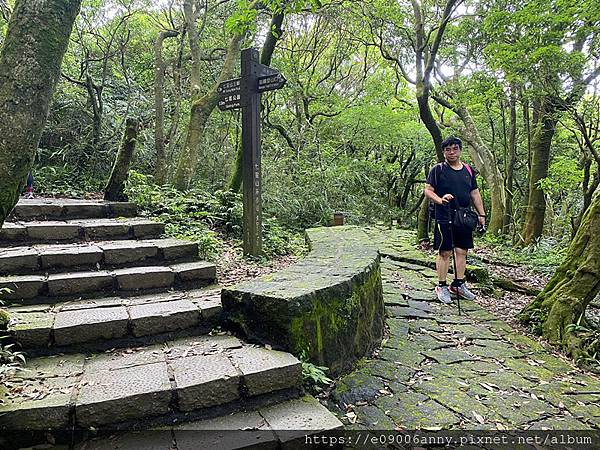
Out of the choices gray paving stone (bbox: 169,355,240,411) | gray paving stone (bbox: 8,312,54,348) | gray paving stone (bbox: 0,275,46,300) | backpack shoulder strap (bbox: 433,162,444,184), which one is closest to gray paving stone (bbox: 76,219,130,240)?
gray paving stone (bbox: 0,275,46,300)

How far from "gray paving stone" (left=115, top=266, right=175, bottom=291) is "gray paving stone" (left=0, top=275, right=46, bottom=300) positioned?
0.58m

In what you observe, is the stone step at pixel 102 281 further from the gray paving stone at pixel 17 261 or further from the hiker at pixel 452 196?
the hiker at pixel 452 196

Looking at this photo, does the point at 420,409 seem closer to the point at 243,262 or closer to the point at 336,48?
the point at 243,262

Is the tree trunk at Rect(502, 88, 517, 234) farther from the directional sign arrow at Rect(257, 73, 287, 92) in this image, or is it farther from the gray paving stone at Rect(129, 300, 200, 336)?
the gray paving stone at Rect(129, 300, 200, 336)

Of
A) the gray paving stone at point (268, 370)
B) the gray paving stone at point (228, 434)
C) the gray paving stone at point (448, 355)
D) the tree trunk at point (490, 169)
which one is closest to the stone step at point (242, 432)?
the gray paving stone at point (228, 434)

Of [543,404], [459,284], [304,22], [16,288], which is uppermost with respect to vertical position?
[304,22]

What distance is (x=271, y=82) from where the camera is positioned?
15.8ft

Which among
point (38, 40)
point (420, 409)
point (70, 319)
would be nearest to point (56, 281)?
point (70, 319)

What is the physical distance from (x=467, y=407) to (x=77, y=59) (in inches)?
421

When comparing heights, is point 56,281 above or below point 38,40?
below

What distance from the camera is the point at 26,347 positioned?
2.54 metres

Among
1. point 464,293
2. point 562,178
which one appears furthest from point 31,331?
point 562,178

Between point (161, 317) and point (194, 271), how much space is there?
0.98 m

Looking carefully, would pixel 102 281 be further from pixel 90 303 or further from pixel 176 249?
pixel 176 249
